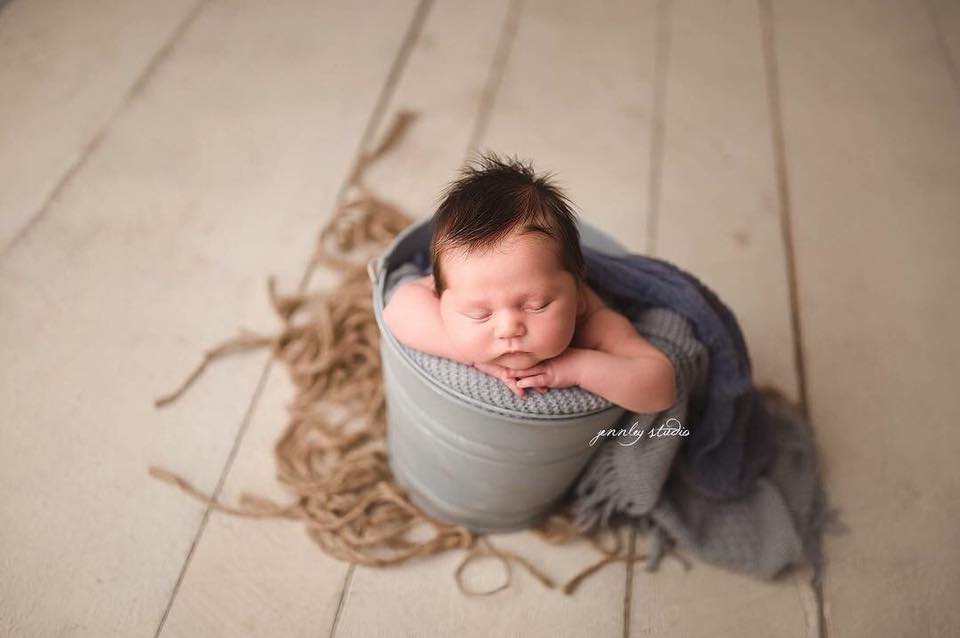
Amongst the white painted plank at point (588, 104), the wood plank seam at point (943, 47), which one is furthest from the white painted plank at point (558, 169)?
the wood plank seam at point (943, 47)

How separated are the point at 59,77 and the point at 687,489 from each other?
4.09 feet

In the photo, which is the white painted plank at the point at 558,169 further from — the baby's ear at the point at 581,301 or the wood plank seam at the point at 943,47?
the wood plank seam at the point at 943,47

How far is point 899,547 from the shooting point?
96cm

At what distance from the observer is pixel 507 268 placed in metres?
0.66

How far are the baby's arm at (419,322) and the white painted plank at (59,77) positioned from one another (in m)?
0.71

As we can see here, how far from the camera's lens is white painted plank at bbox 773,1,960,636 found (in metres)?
0.94

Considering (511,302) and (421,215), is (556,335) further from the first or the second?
(421,215)

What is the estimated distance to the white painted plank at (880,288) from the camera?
0.94 metres

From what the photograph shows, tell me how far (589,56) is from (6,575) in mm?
1357

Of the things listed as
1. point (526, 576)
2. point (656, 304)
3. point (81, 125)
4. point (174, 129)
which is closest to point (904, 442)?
point (656, 304)

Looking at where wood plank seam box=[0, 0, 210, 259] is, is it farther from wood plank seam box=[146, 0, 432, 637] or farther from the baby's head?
the baby's head

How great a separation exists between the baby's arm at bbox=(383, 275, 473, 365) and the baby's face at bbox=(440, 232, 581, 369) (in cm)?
2

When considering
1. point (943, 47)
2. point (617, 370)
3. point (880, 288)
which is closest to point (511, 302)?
point (617, 370)

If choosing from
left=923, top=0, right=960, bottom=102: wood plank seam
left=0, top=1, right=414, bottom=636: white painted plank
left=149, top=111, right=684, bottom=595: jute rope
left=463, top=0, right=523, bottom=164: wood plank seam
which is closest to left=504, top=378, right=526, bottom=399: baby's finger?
left=149, top=111, right=684, bottom=595: jute rope
